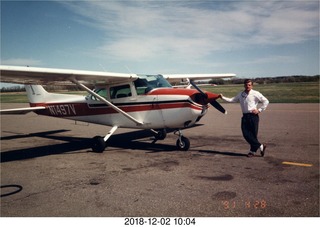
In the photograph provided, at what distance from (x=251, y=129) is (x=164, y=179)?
2.64 metres

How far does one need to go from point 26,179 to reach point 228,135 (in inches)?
261

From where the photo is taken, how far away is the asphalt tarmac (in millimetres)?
3932

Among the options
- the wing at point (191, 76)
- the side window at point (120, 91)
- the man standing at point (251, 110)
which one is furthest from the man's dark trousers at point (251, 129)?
the wing at point (191, 76)

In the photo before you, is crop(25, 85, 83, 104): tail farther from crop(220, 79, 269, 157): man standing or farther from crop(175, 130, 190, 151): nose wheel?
crop(220, 79, 269, 157): man standing

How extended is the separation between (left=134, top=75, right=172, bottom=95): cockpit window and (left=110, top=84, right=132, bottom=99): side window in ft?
1.06

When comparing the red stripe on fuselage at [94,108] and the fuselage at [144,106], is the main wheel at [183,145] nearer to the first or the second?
the fuselage at [144,106]

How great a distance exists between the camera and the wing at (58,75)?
6.52m

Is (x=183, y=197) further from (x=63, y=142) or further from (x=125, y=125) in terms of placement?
(x=63, y=142)

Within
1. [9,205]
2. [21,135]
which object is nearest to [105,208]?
[9,205]

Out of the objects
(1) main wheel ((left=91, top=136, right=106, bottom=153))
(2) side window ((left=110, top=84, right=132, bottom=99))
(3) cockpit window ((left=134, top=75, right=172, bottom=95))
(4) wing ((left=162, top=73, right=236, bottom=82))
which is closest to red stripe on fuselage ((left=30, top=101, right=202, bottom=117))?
(2) side window ((left=110, top=84, right=132, bottom=99))

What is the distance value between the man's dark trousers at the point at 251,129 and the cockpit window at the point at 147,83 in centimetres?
250

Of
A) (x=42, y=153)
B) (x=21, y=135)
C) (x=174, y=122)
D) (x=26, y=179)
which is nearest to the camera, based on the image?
(x=26, y=179)

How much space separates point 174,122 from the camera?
7.35 metres

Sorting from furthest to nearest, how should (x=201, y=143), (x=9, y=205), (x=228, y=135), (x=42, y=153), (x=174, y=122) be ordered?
(x=228, y=135) → (x=201, y=143) → (x=42, y=153) → (x=174, y=122) → (x=9, y=205)
